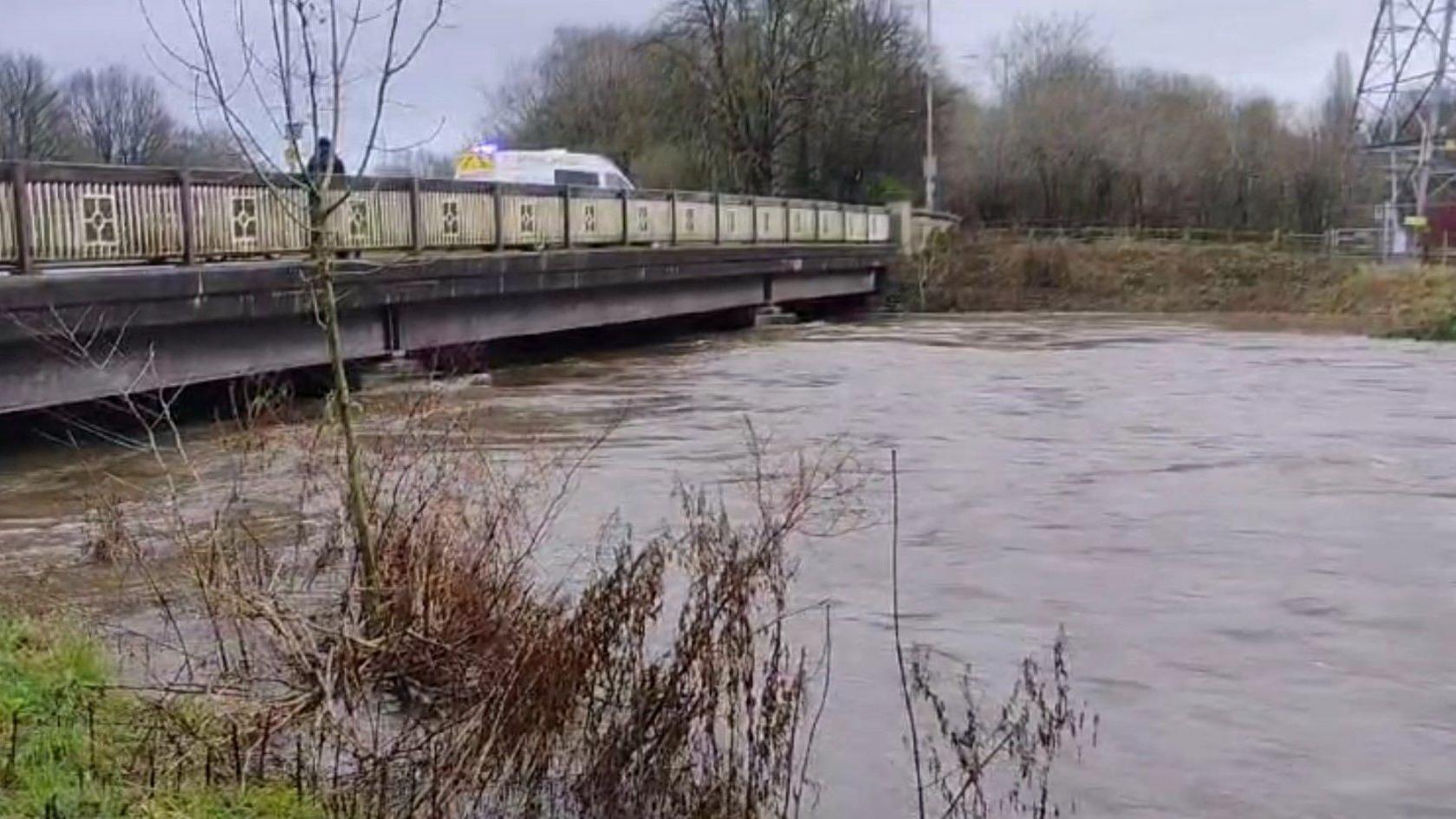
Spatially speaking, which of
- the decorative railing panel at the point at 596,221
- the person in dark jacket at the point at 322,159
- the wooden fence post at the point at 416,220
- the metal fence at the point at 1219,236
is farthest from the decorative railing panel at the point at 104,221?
the metal fence at the point at 1219,236

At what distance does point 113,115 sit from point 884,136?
37.8 metres

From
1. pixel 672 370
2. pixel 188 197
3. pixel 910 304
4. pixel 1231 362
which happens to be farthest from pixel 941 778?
pixel 910 304

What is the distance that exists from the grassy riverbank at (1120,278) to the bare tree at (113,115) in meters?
33.7

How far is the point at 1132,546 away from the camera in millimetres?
11992

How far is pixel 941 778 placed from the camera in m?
6.73

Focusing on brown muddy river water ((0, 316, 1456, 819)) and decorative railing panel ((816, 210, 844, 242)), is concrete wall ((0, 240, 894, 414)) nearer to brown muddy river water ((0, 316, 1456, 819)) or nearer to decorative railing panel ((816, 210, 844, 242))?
brown muddy river water ((0, 316, 1456, 819))

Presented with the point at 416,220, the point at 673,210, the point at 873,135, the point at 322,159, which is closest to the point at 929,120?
the point at 873,135

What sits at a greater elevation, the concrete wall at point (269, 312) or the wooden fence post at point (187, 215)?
the wooden fence post at point (187, 215)

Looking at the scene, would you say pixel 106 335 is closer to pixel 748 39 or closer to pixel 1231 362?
pixel 1231 362

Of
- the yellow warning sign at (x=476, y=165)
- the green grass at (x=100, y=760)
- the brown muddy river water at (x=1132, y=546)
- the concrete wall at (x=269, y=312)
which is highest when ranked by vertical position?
the yellow warning sign at (x=476, y=165)

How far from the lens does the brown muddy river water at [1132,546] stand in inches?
286

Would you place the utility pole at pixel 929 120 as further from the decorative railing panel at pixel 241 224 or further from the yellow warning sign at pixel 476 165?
the decorative railing panel at pixel 241 224

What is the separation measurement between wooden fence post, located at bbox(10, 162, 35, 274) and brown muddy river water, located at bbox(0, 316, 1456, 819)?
203 centimetres

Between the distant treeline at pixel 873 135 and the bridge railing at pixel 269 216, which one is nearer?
the bridge railing at pixel 269 216
